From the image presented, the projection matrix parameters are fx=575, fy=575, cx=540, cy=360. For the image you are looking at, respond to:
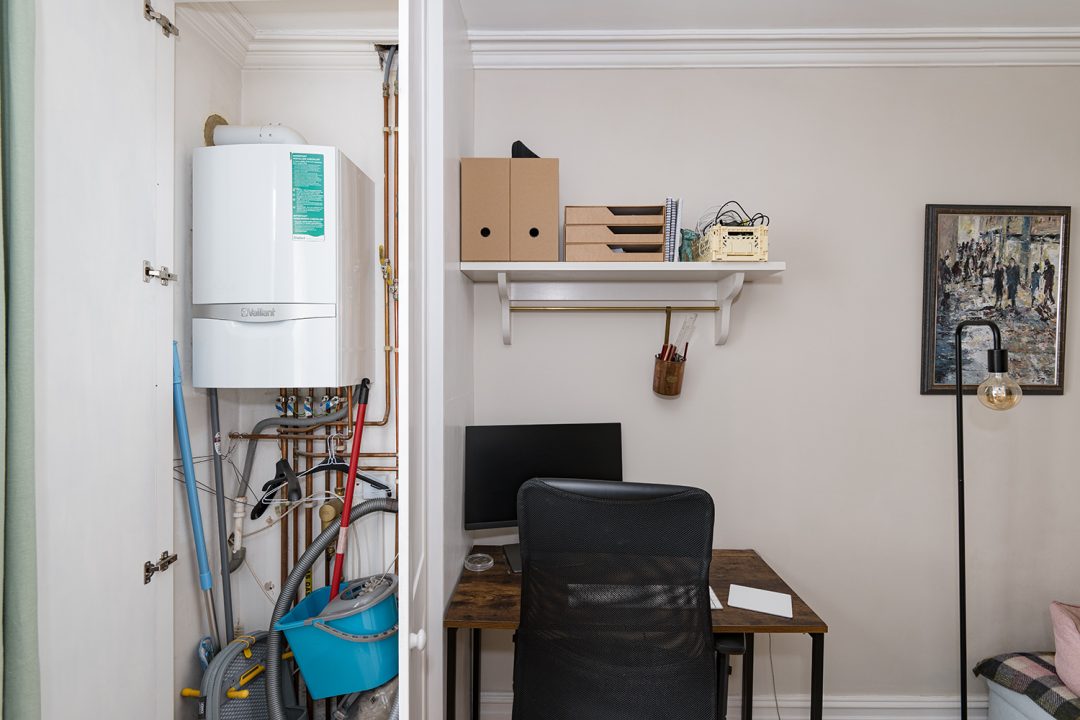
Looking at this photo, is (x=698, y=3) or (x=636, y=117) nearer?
(x=698, y=3)

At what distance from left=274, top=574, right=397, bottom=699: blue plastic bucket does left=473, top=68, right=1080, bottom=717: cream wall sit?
0.57 m

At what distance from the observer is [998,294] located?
217 cm

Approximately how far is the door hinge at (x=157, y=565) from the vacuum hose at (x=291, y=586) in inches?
14.4

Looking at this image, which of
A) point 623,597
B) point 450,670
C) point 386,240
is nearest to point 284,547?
point 450,670

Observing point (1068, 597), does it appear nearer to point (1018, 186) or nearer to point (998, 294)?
point (998, 294)

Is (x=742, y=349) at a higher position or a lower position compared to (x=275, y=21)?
lower

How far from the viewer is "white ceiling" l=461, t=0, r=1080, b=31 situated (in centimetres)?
198

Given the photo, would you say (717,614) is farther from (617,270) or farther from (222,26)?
(222,26)

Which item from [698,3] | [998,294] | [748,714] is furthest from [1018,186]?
[748,714]

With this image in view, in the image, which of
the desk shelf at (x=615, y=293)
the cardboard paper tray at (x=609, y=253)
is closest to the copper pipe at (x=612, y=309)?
the desk shelf at (x=615, y=293)

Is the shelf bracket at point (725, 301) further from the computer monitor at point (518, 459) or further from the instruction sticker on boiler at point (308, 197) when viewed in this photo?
the instruction sticker on boiler at point (308, 197)

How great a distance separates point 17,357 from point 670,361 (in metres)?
1.80

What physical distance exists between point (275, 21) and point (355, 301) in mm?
1046

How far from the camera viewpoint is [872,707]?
221cm
